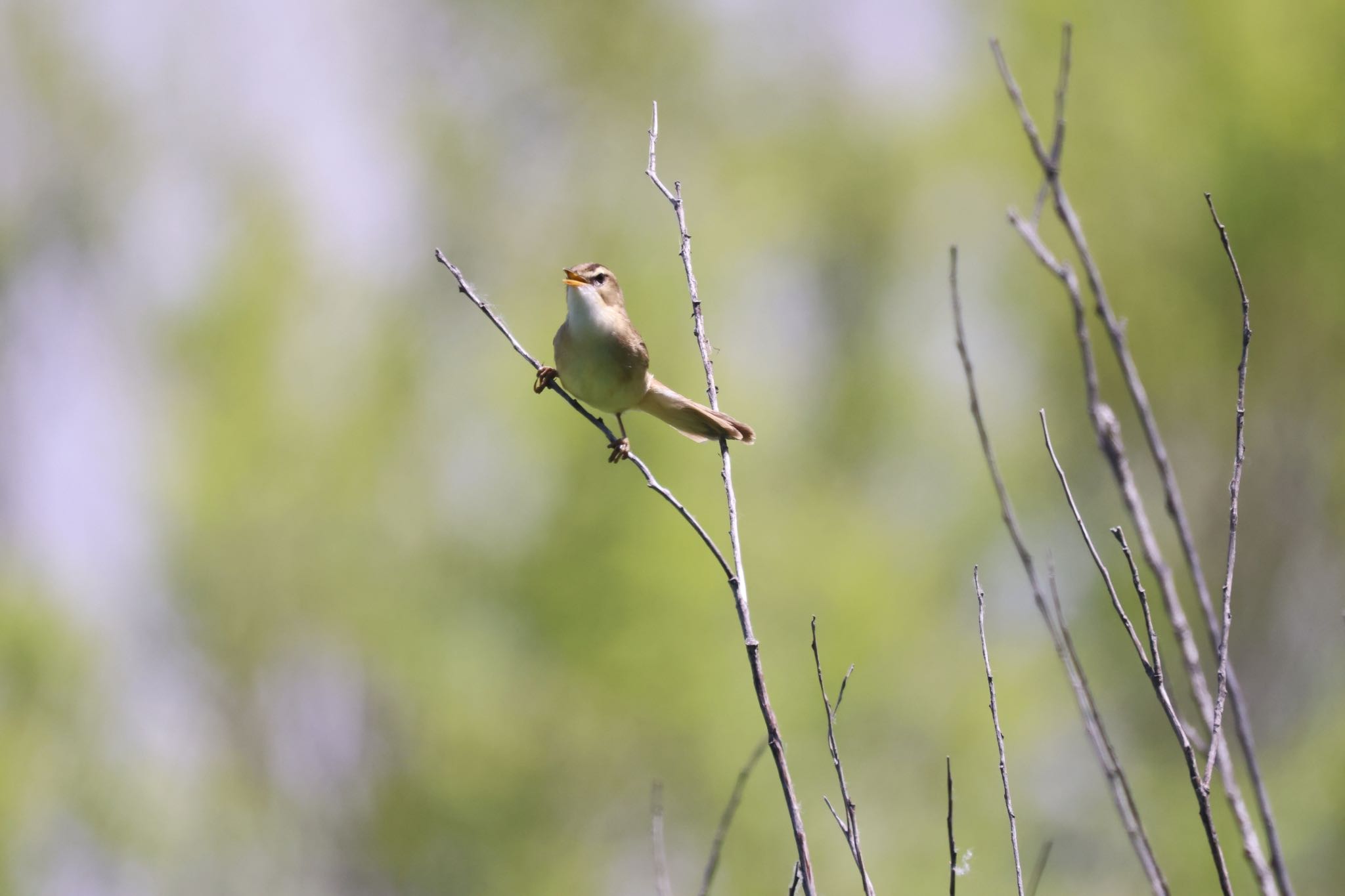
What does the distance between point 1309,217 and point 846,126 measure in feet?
21.7

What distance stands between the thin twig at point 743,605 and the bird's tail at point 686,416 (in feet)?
2.36

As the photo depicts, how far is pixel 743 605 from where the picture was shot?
5.72ft

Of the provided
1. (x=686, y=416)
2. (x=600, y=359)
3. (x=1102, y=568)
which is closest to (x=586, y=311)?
(x=600, y=359)

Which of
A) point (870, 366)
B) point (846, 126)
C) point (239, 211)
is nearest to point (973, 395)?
point (239, 211)

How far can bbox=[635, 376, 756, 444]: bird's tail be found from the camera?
2967mm

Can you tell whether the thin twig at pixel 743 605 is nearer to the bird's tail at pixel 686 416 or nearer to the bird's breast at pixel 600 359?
the bird's tail at pixel 686 416

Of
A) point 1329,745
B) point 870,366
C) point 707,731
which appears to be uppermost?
point 870,366

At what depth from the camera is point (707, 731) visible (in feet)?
28.8

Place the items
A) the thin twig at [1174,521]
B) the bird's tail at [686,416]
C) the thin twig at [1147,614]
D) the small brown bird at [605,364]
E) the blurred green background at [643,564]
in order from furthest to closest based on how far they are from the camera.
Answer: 1. the blurred green background at [643,564]
2. the small brown bird at [605,364]
3. the bird's tail at [686,416]
4. the thin twig at [1147,614]
5. the thin twig at [1174,521]

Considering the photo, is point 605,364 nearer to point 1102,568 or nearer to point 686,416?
point 686,416

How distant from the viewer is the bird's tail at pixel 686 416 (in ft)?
9.73

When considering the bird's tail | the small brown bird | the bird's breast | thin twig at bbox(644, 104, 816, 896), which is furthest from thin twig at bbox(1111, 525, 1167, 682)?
the bird's breast

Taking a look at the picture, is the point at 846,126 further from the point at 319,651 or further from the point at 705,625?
the point at 319,651

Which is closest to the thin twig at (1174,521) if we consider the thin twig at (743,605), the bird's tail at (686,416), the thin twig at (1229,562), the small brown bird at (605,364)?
the thin twig at (1229,562)
